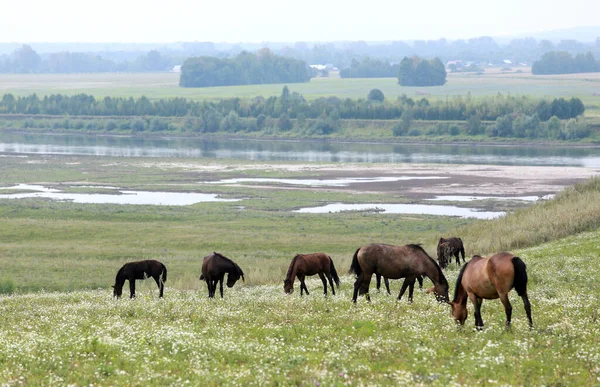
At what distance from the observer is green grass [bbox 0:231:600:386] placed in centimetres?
1328

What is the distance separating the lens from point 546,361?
13844 millimetres

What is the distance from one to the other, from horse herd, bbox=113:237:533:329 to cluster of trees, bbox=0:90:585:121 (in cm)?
13820

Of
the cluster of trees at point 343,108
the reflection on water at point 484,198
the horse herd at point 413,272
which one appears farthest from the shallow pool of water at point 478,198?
the cluster of trees at point 343,108

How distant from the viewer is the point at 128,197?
→ 8194 centimetres

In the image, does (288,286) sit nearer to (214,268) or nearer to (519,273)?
(214,268)

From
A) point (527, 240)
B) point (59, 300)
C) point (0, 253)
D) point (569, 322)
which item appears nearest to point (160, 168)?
point (0, 253)

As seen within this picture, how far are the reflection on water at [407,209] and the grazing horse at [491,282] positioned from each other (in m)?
51.7

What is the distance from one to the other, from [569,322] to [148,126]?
548 ft

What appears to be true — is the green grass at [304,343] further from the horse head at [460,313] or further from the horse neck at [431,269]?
the horse neck at [431,269]

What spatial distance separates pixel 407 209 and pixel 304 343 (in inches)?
2293

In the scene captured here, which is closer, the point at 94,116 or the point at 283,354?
the point at 283,354

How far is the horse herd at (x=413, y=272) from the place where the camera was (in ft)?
53.0

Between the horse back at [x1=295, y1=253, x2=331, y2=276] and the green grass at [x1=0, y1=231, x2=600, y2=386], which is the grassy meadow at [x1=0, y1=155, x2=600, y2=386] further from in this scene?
the horse back at [x1=295, y1=253, x2=331, y2=276]

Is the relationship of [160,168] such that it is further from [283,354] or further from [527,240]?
[283,354]
